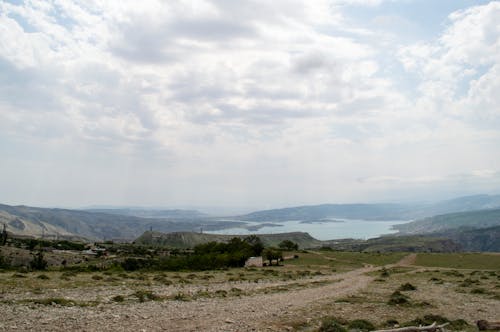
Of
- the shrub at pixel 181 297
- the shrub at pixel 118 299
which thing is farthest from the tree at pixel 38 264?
the shrub at pixel 118 299

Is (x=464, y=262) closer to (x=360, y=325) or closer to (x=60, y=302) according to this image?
(x=360, y=325)

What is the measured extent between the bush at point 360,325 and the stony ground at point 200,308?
1327 mm

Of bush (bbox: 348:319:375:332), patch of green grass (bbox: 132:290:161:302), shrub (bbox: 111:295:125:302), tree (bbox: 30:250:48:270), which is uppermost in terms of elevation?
bush (bbox: 348:319:375:332)

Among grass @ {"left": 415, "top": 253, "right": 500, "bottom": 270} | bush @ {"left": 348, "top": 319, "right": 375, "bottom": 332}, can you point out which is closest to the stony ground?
bush @ {"left": 348, "top": 319, "right": 375, "bottom": 332}

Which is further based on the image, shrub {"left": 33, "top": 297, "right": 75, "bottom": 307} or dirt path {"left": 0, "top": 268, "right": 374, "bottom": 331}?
shrub {"left": 33, "top": 297, "right": 75, "bottom": 307}

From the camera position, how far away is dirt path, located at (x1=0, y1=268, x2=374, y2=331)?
40.9 ft

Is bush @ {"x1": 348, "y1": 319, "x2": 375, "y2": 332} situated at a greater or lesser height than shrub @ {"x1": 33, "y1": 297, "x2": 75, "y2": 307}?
lesser

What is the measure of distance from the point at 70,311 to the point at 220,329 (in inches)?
236

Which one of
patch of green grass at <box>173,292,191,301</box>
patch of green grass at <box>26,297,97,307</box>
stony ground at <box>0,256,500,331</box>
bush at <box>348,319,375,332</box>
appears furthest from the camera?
patch of green grass at <box>173,292,191,301</box>

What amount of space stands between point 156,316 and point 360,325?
745 centimetres

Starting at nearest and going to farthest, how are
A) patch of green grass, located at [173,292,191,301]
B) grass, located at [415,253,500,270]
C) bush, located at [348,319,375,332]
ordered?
bush, located at [348,319,375,332] < patch of green grass, located at [173,292,191,301] < grass, located at [415,253,500,270]

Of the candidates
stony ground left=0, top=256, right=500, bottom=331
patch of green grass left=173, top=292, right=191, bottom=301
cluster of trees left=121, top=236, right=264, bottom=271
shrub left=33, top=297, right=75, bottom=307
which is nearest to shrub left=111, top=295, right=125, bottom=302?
stony ground left=0, top=256, right=500, bottom=331

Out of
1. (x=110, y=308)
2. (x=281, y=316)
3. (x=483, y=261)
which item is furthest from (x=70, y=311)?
(x=483, y=261)

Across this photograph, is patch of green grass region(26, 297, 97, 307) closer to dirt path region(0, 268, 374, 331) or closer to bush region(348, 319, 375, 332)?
dirt path region(0, 268, 374, 331)
